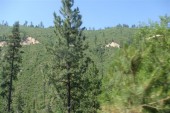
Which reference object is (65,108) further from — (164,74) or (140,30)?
(164,74)

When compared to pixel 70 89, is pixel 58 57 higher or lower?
higher

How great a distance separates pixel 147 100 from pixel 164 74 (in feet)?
2.84

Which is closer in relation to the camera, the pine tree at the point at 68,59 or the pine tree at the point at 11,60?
the pine tree at the point at 68,59

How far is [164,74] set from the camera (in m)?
9.94

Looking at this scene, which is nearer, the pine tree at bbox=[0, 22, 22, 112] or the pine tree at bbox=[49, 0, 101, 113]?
the pine tree at bbox=[49, 0, 101, 113]

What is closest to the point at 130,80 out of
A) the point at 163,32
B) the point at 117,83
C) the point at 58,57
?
the point at 117,83

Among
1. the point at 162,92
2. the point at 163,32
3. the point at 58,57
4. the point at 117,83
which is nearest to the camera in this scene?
the point at 162,92

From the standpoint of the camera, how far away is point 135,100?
9.98 metres

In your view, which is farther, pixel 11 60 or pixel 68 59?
pixel 11 60

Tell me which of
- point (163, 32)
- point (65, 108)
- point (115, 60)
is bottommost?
point (65, 108)

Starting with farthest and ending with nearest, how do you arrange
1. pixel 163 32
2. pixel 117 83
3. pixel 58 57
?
pixel 58 57, pixel 163 32, pixel 117 83

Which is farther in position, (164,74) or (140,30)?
(140,30)

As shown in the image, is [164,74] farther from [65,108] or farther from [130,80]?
[65,108]

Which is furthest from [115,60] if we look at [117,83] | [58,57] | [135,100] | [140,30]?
[58,57]
